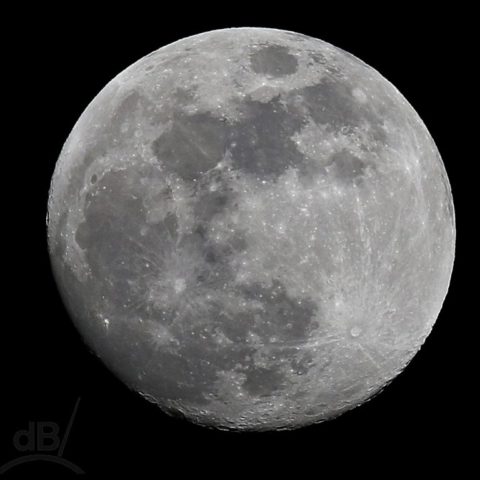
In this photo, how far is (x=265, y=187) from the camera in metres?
4.29

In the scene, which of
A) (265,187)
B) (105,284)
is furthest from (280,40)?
(105,284)

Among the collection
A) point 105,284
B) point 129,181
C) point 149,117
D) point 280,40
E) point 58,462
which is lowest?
point 58,462

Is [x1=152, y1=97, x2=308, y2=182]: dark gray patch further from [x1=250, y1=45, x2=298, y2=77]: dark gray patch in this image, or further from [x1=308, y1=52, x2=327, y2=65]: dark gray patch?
[x1=308, y1=52, x2=327, y2=65]: dark gray patch

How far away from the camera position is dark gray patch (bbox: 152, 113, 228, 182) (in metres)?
4.33

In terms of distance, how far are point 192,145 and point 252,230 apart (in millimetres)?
511

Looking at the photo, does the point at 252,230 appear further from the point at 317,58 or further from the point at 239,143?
the point at 317,58

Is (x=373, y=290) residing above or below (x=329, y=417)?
above

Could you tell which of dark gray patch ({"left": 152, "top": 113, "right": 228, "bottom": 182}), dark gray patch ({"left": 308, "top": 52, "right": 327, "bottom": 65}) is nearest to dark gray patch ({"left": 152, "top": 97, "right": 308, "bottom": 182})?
dark gray patch ({"left": 152, "top": 113, "right": 228, "bottom": 182})

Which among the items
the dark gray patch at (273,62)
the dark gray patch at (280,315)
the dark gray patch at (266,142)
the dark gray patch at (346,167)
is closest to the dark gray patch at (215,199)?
the dark gray patch at (266,142)

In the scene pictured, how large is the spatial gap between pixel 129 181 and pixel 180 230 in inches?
14.7

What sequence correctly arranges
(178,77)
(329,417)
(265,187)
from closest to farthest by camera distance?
(265,187) < (178,77) < (329,417)

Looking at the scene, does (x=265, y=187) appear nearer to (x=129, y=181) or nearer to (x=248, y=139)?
(x=248, y=139)

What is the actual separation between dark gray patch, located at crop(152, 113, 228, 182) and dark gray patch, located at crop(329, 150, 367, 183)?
1.78 ft

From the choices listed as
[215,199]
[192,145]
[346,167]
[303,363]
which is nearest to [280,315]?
[303,363]
